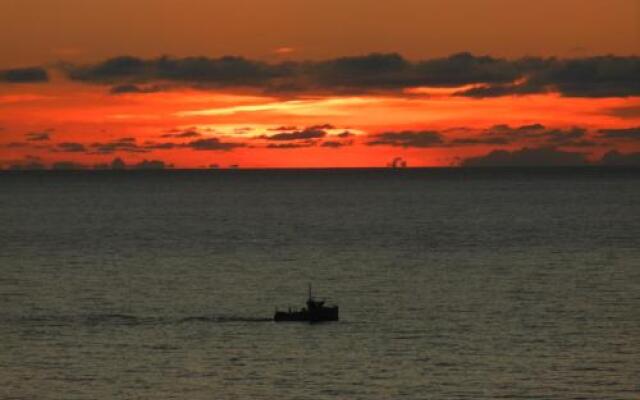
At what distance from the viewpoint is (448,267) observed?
132m

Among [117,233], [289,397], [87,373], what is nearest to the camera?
[289,397]

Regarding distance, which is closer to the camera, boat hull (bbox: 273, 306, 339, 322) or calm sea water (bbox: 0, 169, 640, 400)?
calm sea water (bbox: 0, 169, 640, 400)

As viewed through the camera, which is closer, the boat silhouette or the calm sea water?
the calm sea water

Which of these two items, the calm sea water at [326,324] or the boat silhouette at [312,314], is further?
the boat silhouette at [312,314]

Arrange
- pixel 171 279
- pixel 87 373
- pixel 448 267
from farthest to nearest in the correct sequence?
pixel 448 267 < pixel 171 279 < pixel 87 373

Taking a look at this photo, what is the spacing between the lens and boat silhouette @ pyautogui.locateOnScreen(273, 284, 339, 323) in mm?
89312

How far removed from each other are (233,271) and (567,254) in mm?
40374

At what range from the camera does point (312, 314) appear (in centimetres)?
8931

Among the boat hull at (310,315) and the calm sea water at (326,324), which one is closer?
the calm sea water at (326,324)

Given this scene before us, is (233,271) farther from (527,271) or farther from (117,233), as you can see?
(117,233)

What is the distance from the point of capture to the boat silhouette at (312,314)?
293ft

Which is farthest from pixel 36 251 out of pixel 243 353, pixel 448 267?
pixel 243 353

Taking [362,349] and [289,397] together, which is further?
[362,349]

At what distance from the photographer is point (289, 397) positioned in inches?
2584
